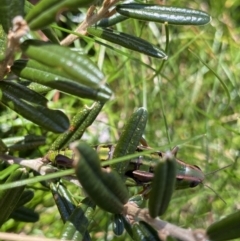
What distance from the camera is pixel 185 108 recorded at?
163cm

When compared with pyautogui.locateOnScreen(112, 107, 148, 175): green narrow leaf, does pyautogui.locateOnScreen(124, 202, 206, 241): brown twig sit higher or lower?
lower

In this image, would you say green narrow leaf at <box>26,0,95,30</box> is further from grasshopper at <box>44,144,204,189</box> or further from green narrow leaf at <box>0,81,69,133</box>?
grasshopper at <box>44,144,204,189</box>

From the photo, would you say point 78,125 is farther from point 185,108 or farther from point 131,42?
point 185,108

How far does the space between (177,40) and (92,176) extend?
124 centimetres

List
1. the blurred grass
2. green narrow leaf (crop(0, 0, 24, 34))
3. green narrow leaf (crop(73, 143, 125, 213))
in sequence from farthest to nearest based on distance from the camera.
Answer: the blurred grass < green narrow leaf (crop(0, 0, 24, 34)) < green narrow leaf (crop(73, 143, 125, 213))

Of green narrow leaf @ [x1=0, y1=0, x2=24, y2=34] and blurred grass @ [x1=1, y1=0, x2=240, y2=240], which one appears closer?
green narrow leaf @ [x1=0, y1=0, x2=24, y2=34]

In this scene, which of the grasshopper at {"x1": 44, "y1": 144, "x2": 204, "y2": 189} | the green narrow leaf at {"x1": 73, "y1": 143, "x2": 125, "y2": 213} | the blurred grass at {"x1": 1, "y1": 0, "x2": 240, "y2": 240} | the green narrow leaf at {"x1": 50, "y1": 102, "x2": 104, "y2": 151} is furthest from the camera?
the blurred grass at {"x1": 1, "y1": 0, "x2": 240, "y2": 240}

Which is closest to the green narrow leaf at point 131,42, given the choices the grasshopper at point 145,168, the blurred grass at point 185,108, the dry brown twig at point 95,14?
the dry brown twig at point 95,14

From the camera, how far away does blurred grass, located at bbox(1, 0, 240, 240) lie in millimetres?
1355

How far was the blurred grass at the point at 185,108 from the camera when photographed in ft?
4.45

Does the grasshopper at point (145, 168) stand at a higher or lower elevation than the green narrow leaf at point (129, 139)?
lower

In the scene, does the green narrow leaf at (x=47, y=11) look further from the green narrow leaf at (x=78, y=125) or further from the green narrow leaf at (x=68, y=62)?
the green narrow leaf at (x=78, y=125)

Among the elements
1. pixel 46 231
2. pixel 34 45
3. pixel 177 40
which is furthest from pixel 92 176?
pixel 177 40

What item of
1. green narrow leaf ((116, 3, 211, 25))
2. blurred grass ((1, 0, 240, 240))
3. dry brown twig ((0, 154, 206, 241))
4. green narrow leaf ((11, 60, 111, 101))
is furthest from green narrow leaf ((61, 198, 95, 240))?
blurred grass ((1, 0, 240, 240))
